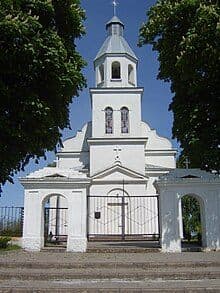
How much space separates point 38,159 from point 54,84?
3080 mm

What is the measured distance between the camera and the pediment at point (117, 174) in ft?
96.2

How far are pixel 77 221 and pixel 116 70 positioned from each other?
2051 centimetres

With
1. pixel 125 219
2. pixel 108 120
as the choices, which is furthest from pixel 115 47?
pixel 125 219

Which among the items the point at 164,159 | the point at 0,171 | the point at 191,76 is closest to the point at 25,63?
the point at 0,171

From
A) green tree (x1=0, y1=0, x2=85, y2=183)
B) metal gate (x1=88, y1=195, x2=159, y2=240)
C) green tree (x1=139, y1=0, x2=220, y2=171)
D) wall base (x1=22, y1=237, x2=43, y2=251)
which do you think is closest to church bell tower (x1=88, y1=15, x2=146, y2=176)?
metal gate (x1=88, y1=195, x2=159, y2=240)

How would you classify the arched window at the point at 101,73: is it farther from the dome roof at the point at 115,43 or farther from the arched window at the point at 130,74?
the arched window at the point at 130,74

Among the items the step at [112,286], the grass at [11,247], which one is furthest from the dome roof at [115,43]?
the step at [112,286]

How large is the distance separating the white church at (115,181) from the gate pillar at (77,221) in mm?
36

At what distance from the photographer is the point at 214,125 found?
14383 millimetres

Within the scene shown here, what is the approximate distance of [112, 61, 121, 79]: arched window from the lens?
33344 millimetres

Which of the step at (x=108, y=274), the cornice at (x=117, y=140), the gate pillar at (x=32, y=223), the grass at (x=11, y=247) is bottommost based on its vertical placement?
the step at (x=108, y=274)

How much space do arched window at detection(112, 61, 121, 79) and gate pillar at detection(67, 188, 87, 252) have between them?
19466 mm

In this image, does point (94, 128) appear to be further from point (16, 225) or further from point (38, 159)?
point (38, 159)

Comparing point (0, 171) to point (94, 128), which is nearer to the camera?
point (0, 171)
